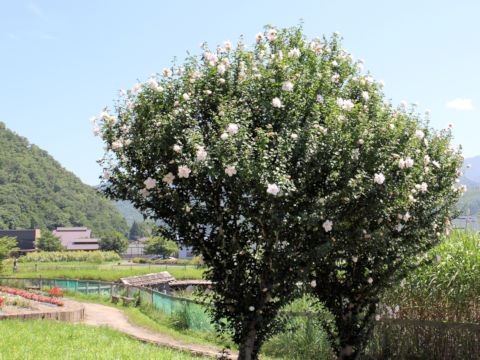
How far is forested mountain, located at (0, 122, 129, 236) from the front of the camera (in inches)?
4745

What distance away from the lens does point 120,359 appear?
23.6ft

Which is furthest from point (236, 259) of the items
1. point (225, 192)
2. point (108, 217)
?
point (108, 217)

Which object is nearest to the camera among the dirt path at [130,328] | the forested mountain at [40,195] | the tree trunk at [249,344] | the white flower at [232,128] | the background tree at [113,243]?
the white flower at [232,128]

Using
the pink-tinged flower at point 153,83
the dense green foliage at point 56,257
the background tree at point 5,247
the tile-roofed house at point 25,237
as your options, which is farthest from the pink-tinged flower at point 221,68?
the tile-roofed house at point 25,237

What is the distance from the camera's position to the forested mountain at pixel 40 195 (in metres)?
121

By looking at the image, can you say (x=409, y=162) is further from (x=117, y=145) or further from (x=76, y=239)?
(x=76, y=239)

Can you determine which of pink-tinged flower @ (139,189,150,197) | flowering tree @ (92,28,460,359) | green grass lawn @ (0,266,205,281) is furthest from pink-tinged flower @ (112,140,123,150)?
green grass lawn @ (0,266,205,281)

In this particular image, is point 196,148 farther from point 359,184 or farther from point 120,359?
point 120,359

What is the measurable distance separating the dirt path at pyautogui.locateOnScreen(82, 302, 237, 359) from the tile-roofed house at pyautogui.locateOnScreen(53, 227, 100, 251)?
3670 inches

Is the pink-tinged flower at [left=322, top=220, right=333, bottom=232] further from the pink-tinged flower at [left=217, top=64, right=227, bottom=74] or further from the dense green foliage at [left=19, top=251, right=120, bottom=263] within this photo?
the dense green foliage at [left=19, top=251, right=120, bottom=263]

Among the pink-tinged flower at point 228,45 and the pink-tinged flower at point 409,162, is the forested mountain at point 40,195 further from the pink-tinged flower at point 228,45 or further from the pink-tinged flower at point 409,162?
the pink-tinged flower at point 409,162

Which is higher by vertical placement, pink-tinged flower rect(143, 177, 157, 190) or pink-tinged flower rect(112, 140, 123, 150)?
pink-tinged flower rect(112, 140, 123, 150)

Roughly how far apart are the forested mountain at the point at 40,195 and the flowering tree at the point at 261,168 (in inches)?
4805

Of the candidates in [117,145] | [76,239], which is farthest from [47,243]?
[117,145]
